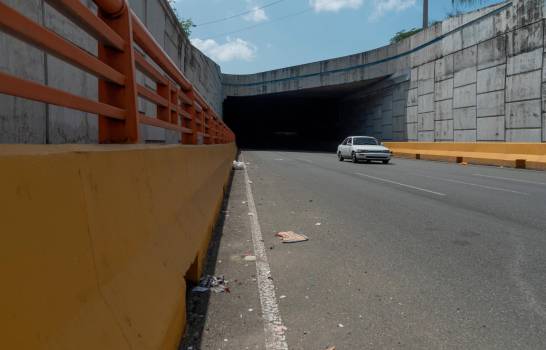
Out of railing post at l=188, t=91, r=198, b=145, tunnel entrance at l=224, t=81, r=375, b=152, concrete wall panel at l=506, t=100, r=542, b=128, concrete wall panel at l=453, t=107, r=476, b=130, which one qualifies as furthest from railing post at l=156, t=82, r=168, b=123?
tunnel entrance at l=224, t=81, r=375, b=152

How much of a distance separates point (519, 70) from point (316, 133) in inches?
1982

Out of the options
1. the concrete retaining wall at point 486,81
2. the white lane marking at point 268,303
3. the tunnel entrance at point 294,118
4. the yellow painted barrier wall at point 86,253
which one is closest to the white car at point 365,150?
the concrete retaining wall at point 486,81

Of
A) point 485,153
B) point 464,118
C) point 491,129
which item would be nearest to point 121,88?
point 485,153

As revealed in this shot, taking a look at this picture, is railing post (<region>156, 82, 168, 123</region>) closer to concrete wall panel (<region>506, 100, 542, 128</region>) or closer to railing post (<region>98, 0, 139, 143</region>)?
railing post (<region>98, 0, 139, 143</region>)

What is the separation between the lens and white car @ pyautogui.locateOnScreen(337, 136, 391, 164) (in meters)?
26.3

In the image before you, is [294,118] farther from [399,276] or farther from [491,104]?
[399,276]

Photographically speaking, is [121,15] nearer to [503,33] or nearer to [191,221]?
[191,221]

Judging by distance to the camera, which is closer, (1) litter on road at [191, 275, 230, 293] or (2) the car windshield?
(1) litter on road at [191, 275, 230, 293]

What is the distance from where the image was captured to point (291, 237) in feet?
23.2

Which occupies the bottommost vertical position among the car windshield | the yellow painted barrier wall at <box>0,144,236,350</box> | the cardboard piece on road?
the cardboard piece on road

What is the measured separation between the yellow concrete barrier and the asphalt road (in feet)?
43.7

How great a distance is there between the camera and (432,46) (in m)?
34.1

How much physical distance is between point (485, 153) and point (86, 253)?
26.6 metres

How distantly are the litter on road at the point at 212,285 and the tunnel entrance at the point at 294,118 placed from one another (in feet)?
136
